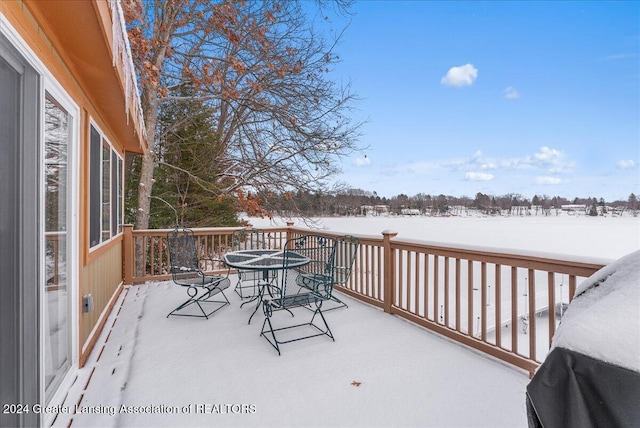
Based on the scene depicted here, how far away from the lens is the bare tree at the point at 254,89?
7.59m

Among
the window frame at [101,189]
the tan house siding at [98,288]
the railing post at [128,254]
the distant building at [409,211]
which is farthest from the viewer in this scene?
the distant building at [409,211]

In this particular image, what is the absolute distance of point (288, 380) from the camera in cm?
249

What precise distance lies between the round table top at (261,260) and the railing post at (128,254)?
6.99 ft

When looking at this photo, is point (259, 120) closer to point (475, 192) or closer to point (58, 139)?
point (58, 139)

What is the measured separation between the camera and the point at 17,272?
162cm

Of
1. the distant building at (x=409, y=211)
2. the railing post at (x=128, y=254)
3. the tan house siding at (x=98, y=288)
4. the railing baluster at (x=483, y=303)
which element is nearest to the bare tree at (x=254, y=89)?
the railing post at (x=128, y=254)

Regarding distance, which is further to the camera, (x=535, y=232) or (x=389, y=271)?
(x=535, y=232)

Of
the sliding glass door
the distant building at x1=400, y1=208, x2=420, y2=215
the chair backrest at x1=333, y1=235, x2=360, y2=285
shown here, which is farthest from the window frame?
the distant building at x1=400, y1=208, x2=420, y2=215

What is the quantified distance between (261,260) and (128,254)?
272 centimetres

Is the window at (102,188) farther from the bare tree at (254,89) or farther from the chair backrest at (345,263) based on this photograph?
the bare tree at (254,89)

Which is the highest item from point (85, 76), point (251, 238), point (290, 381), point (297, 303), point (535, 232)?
point (85, 76)

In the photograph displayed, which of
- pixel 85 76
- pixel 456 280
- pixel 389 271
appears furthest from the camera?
pixel 389 271

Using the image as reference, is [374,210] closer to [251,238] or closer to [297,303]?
[251,238]

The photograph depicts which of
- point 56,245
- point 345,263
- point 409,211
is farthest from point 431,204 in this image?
point 56,245
